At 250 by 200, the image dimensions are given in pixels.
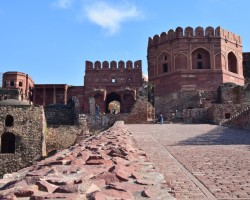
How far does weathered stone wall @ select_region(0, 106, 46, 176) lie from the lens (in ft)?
65.8

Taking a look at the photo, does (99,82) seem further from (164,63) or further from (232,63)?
(232,63)

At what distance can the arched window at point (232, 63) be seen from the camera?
103 ft

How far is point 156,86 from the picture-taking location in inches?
1232

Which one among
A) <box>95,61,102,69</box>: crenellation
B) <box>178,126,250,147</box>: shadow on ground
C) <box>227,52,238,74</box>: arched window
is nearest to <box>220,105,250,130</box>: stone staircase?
<box>178,126,250,147</box>: shadow on ground

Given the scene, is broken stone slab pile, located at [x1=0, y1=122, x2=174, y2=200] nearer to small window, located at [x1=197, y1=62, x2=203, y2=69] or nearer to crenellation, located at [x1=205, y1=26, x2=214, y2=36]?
small window, located at [x1=197, y1=62, x2=203, y2=69]

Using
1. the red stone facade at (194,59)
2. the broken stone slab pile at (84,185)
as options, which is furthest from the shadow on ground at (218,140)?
the red stone facade at (194,59)

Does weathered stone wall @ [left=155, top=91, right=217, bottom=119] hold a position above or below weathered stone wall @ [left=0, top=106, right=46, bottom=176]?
above

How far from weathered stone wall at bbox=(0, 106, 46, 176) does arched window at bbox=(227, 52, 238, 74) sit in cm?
1945

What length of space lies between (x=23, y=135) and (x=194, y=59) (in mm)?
17211

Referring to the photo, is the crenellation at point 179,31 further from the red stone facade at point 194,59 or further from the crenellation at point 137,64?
the crenellation at point 137,64

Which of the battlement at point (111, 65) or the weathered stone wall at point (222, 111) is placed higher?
→ the battlement at point (111, 65)

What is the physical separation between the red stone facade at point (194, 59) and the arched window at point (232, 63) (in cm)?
14

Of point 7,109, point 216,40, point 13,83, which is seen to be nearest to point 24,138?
point 7,109

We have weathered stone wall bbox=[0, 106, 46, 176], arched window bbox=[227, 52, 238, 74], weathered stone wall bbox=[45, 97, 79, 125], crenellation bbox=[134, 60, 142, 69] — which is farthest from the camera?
crenellation bbox=[134, 60, 142, 69]
